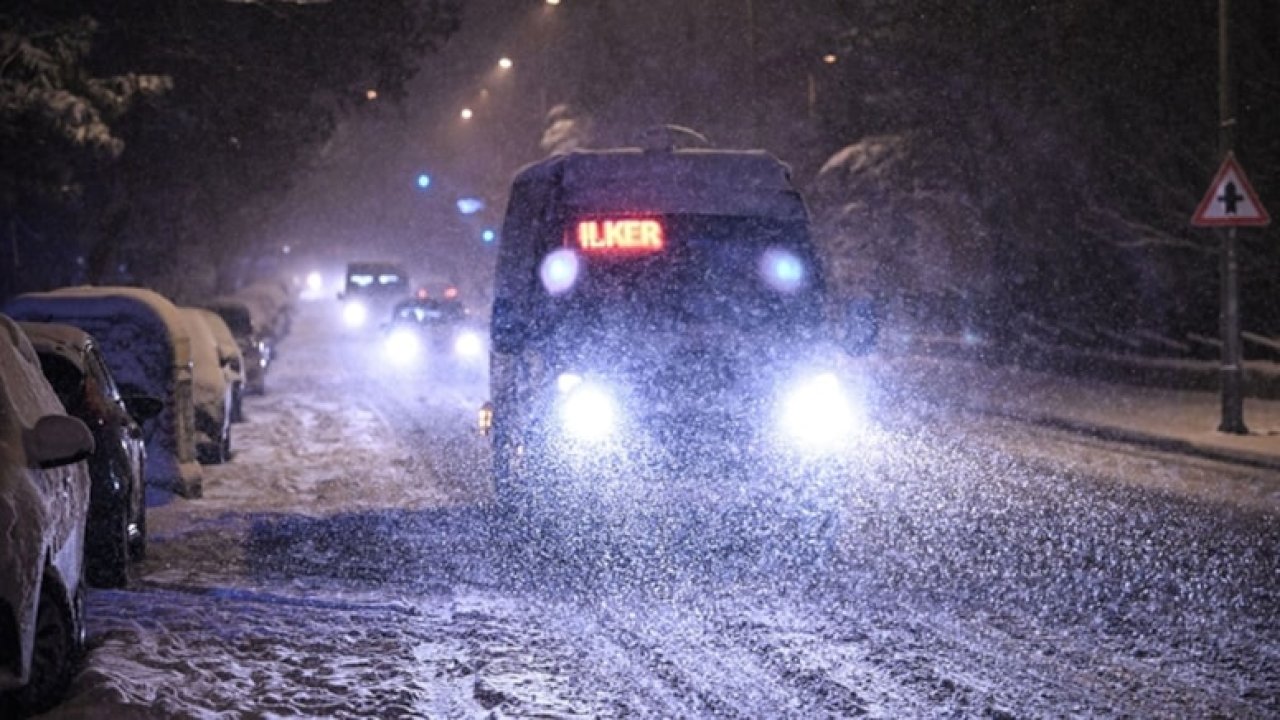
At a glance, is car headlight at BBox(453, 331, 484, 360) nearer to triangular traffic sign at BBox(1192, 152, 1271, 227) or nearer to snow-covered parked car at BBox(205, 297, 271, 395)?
snow-covered parked car at BBox(205, 297, 271, 395)

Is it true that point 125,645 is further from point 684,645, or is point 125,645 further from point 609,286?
point 609,286

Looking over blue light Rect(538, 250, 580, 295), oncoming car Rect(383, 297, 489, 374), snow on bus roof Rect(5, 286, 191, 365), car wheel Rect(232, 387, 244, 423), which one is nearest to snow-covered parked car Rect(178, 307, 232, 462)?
snow on bus roof Rect(5, 286, 191, 365)

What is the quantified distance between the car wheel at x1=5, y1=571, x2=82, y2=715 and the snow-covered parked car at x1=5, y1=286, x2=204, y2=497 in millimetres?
8013

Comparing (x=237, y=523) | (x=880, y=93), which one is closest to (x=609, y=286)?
(x=237, y=523)

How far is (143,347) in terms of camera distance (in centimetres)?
1453

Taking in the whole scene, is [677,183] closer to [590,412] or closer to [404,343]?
[590,412]

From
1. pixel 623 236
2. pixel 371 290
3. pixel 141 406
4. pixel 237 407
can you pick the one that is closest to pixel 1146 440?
pixel 623 236

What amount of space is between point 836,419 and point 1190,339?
17.0 m

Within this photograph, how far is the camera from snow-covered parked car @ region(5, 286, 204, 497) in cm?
1429

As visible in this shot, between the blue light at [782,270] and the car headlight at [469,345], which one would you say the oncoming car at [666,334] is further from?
the car headlight at [469,345]

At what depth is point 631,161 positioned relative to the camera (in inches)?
491

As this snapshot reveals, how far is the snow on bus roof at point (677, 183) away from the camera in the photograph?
12125 millimetres

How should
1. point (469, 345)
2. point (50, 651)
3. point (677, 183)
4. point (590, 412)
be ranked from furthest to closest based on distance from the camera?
point (469, 345) → point (677, 183) → point (590, 412) → point (50, 651)

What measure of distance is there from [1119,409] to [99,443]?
16.4 m
